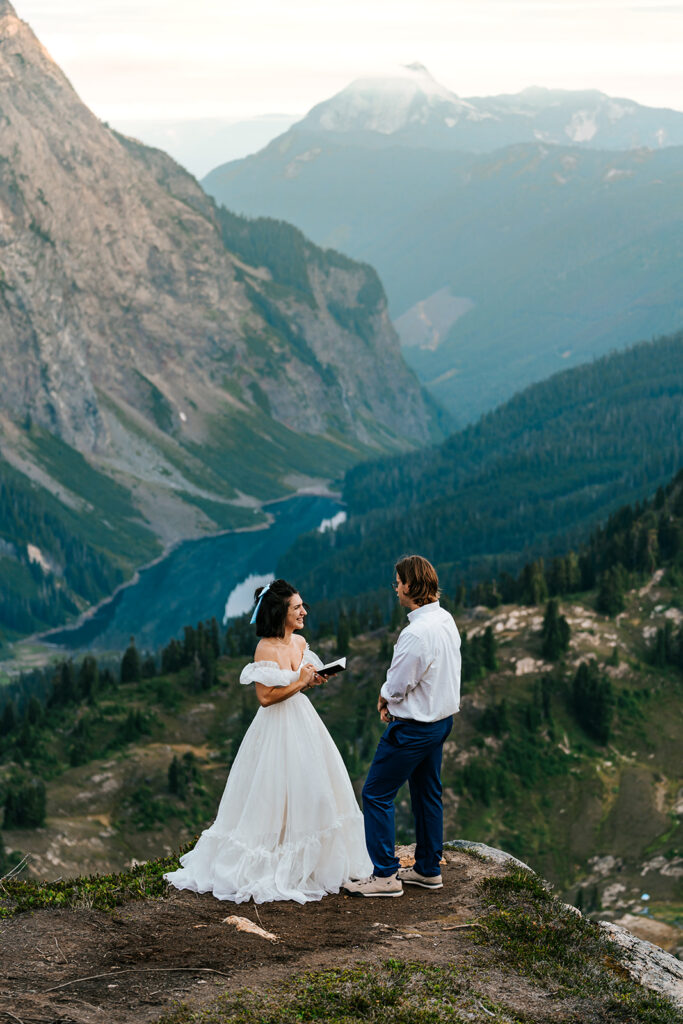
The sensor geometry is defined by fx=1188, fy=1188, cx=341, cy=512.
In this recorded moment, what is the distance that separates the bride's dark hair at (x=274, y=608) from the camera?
24281mm

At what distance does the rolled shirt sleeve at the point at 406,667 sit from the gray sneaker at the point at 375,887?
387 cm

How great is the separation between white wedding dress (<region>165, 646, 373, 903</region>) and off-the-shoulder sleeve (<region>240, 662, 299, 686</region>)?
2cm

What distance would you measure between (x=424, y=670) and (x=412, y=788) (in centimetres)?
290

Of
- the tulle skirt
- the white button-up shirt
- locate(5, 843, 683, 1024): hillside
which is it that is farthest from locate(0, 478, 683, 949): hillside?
the white button-up shirt

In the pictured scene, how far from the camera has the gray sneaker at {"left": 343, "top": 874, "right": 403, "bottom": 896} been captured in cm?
2386

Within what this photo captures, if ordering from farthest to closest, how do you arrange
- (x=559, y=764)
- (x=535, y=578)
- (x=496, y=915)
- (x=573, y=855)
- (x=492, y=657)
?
(x=535, y=578), (x=492, y=657), (x=559, y=764), (x=573, y=855), (x=496, y=915)

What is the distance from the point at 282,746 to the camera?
24109mm

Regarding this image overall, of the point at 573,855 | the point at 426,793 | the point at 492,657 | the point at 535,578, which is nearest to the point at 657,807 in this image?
the point at 573,855

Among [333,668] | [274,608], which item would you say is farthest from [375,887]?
[274,608]

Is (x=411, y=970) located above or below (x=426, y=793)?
below

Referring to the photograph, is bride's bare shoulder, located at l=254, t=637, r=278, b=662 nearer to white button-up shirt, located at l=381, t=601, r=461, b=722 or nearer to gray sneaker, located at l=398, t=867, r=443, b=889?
white button-up shirt, located at l=381, t=601, r=461, b=722

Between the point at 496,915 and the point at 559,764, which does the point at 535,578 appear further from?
the point at 496,915

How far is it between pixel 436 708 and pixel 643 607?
119 m

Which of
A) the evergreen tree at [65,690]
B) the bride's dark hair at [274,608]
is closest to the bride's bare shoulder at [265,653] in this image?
the bride's dark hair at [274,608]
